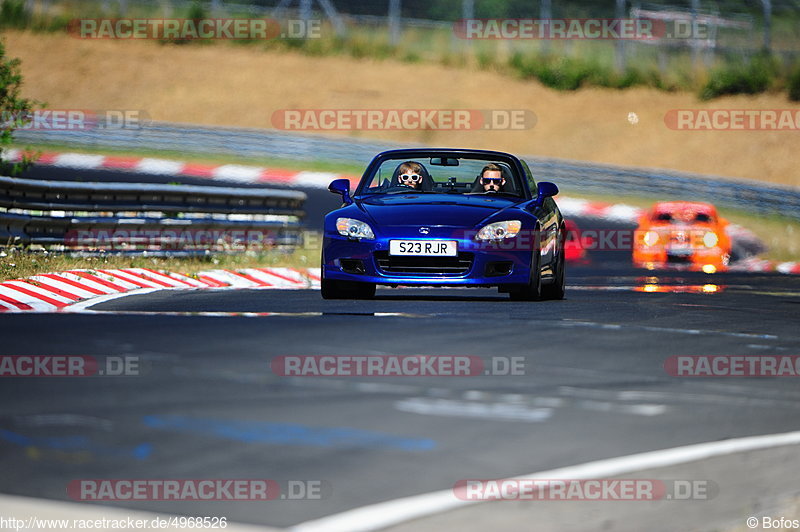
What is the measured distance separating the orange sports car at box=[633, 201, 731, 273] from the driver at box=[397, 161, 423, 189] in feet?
36.6

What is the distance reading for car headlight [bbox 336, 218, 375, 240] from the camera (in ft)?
41.7

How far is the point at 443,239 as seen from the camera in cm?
1255

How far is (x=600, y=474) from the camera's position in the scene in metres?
5.74

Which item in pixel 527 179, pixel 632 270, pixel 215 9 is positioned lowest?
pixel 632 270

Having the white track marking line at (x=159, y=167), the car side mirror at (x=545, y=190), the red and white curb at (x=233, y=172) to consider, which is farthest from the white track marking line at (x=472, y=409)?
the white track marking line at (x=159, y=167)

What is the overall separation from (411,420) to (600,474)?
137 cm

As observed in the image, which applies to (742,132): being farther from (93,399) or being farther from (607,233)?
(93,399)

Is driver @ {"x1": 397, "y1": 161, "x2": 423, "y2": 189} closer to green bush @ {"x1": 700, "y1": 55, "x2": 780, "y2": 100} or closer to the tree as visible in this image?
the tree

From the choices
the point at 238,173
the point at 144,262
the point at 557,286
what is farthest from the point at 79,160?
the point at 557,286

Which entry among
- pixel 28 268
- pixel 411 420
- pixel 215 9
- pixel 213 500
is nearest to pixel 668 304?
pixel 28 268
